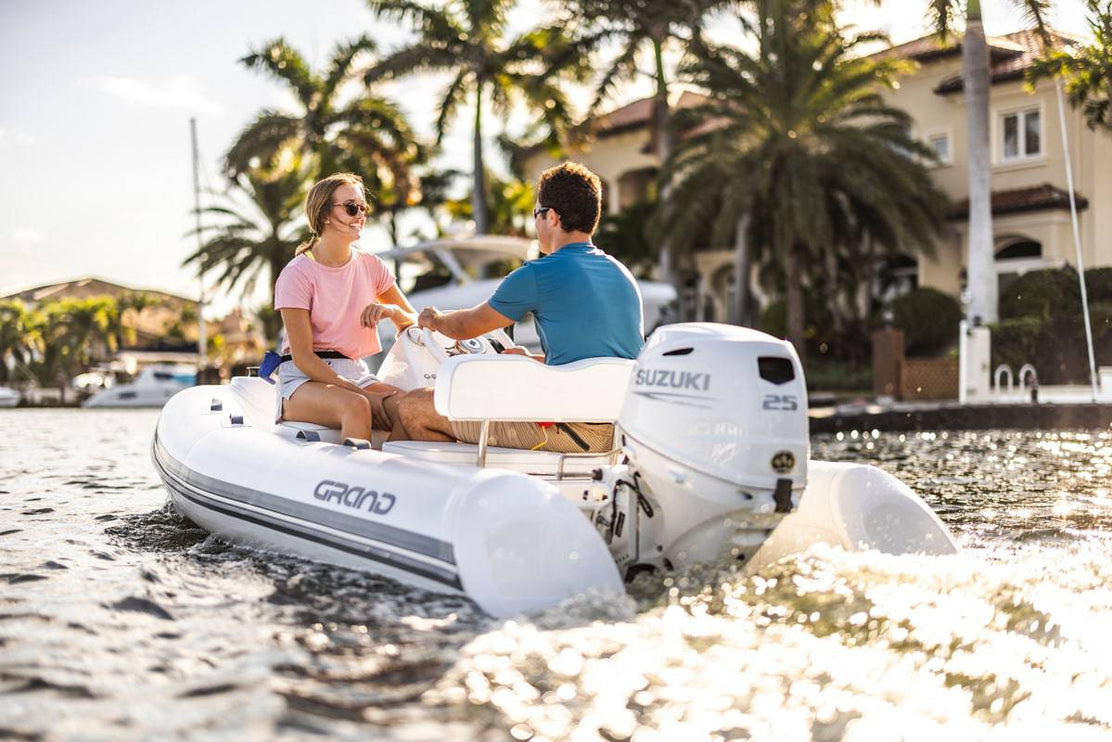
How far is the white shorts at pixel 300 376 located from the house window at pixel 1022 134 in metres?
20.9

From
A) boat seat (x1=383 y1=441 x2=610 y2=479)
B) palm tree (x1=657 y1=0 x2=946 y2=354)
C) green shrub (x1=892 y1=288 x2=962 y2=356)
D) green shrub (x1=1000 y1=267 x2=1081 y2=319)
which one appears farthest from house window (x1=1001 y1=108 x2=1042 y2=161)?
boat seat (x1=383 y1=441 x2=610 y2=479)

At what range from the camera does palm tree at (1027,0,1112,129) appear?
1373 cm

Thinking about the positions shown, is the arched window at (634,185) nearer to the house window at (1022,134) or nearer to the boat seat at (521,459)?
the house window at (1022,134)

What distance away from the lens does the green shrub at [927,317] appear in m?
21.2

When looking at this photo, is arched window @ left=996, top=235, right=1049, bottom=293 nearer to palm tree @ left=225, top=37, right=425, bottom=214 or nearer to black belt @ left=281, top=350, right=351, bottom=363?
palm tree @ left=225, top=37, right=425, bottom=214

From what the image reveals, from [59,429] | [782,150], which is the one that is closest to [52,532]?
[59,429]

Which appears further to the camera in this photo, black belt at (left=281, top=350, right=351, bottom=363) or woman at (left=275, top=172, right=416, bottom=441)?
black belt at (left=281, top=350, right=351, bottom=363)

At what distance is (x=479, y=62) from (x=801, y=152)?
846 centimetres

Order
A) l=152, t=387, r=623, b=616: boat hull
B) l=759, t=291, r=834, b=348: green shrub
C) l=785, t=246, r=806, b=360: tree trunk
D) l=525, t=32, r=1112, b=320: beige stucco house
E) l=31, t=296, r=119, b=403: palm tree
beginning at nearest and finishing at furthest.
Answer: l=152, t=387, r=623, b=616: boat hull
l=525, t=32, r=1112, b=320: beige stucco house
l=785, t=246, r=806, b=360: tree trunk
l=759, t=291, r=834, b=348: green shrub
l=31, t=296, r=119, b=403: palm tree

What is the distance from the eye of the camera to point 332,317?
5.00 metres

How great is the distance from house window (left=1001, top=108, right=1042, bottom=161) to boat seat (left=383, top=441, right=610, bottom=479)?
21.1 m

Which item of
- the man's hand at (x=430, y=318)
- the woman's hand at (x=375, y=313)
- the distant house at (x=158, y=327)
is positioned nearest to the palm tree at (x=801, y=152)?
the woman's hand at (x=375, y=313)

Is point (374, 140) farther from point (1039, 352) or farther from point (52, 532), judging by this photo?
point (52, 532)

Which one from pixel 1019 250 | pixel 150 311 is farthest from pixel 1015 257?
pixel 150 311
